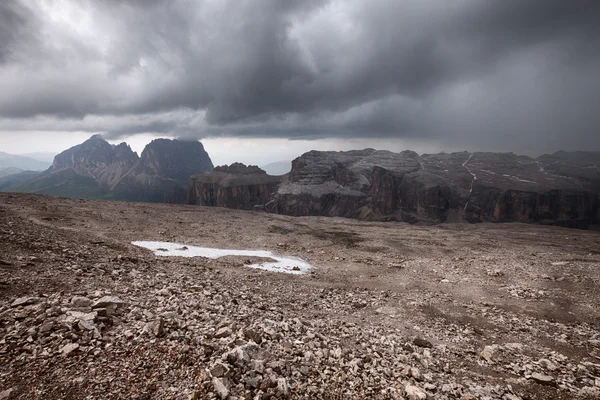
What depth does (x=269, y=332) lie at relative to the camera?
9.80 metres

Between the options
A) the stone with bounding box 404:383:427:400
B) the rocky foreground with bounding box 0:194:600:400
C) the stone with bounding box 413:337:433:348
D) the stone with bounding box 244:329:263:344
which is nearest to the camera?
the rocky foreground with bounding box 0:194:600:400

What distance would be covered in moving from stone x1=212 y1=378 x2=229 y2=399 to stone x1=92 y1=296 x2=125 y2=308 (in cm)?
551

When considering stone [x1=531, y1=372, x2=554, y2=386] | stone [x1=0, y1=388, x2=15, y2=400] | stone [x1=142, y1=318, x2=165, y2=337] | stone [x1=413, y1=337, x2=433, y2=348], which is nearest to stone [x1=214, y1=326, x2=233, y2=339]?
stone [x1=142, y1=318, x2=165, y2=337]

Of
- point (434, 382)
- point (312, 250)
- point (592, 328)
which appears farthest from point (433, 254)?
point (434, 382)

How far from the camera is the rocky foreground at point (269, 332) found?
23.6ft

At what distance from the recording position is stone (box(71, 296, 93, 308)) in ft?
31.2

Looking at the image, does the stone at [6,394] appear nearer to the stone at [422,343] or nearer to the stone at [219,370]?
the stone at [219,370]

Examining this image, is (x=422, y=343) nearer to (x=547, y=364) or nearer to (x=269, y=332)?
(x=547, y=364)

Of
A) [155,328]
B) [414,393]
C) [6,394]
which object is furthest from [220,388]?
[414,393]

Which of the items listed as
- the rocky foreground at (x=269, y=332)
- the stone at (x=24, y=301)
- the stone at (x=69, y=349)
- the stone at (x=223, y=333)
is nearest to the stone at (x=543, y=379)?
the rocky foreground at (x=269, y=332)

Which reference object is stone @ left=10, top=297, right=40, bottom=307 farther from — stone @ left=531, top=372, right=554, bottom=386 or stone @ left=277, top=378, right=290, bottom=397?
stone @ left=531, top=372, right=554, bottom=386

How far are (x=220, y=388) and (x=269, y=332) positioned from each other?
3163 millimetres

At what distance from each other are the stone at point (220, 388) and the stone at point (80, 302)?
6014mm

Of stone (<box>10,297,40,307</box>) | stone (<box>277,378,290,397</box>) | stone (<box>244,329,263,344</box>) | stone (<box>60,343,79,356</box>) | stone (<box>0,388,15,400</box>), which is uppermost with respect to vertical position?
stone (<box>10,297,40,307</box>)
